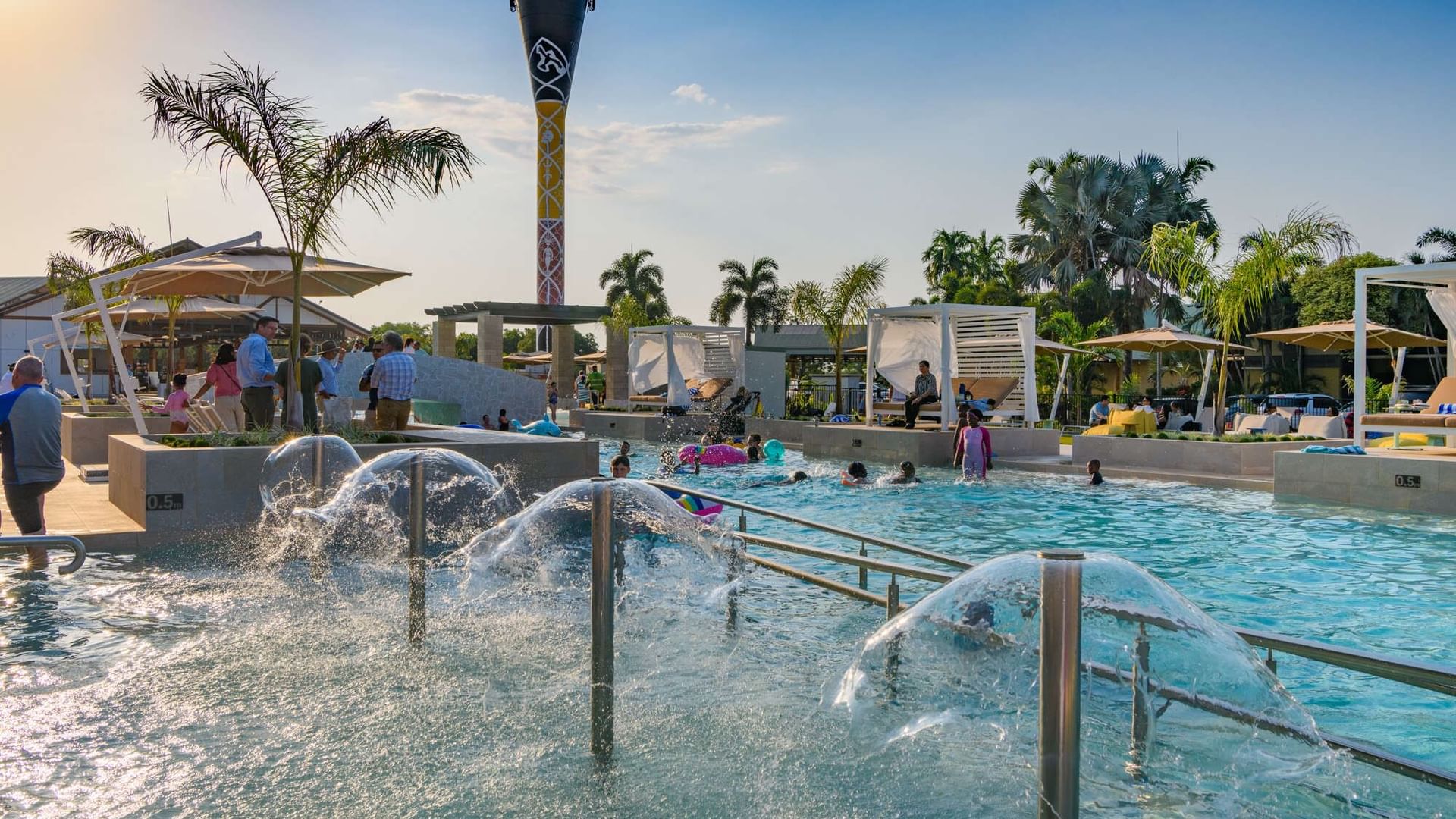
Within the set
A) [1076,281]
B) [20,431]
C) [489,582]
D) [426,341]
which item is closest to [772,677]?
[489,582]

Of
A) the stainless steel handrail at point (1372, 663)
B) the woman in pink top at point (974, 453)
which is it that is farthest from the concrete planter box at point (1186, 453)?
the stainless steel handrail at point (1372, 663)

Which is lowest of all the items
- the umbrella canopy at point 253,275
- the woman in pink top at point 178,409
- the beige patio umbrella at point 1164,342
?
the woman in pink top at point 178,409

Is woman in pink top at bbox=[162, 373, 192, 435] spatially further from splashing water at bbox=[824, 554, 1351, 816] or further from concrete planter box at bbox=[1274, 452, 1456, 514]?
concrete planter box at bbox=[1274, 452, 1456, 514]

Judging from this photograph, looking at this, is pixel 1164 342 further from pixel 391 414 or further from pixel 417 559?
pixel 417 559

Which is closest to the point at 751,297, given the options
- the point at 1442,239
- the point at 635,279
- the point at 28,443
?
the point at 635,279

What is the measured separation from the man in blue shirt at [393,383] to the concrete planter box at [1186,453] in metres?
12.1

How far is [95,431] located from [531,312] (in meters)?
21.5

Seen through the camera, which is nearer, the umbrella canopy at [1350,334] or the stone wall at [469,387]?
the umbrella canopy at [1350,334]

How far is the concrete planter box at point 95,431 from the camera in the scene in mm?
16578

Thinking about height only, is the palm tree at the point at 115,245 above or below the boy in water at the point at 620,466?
above

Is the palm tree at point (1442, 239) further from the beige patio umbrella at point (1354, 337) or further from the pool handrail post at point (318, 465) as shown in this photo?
the pool handrail post at point (318, 465)

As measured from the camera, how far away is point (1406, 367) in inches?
1705

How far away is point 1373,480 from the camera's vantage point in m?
13.9

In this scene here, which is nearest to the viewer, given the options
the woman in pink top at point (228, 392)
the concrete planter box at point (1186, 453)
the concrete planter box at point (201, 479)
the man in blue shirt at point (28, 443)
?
the man in blue shirt at point (28, 443)
